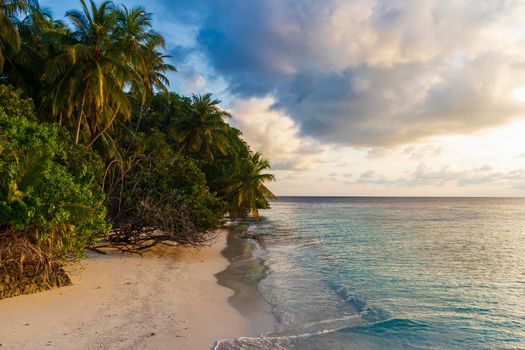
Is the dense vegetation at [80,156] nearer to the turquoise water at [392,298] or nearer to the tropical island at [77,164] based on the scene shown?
Answer: the tropical island at [77,164]

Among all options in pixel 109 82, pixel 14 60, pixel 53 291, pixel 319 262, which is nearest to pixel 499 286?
pixel 319 262

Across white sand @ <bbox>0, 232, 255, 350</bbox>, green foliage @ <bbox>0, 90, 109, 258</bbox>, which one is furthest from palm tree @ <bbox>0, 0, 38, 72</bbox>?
white sand @ <bbox>0, 232, 255, 350</bbox>

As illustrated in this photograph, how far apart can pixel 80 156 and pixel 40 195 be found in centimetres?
463

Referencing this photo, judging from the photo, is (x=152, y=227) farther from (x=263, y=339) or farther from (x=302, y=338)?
(x=302, y=338)

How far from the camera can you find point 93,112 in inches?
789

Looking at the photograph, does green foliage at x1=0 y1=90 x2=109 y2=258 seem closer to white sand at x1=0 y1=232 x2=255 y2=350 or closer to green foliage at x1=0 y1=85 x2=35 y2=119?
white sand at x1=0 y1=232 x2=255 y2=350

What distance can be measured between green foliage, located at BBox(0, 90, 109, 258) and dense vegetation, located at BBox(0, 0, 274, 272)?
23 millimetres

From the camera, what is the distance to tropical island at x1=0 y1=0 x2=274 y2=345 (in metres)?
8.22

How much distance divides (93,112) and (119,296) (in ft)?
44.9

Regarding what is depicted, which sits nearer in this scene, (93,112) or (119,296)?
(119,296)

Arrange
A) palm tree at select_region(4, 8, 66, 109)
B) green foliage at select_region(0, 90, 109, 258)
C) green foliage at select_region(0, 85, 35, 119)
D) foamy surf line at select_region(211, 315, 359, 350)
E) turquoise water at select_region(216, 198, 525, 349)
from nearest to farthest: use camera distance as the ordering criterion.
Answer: foamy surf line at select_region(211, 315, 359, 350)
green foliage at select_region(0, 90, 109, 258)
turquoise water at select_region(216, 198, 525, 349)
green foliage at select_region(0, 85, 35, 119)
palm tree at select_region(4, 8, 66, 109)

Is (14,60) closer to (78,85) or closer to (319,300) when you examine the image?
(78,85)

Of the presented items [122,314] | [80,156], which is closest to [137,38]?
[80,156]

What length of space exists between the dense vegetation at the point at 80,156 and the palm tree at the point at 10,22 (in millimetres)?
43
